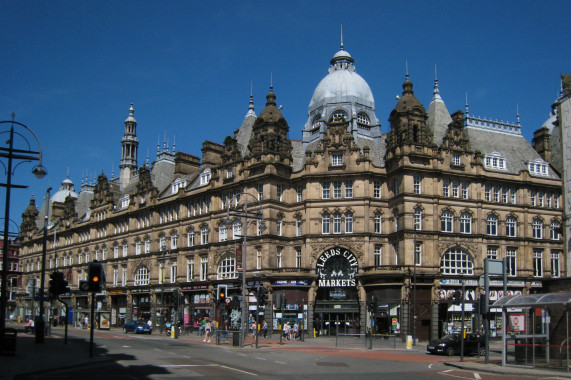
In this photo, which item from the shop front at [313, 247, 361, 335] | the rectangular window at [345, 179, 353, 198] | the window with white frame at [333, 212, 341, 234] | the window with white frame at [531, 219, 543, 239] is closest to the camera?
the shop front at [313, 247, 361, 335]

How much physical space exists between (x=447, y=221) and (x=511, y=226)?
786cm

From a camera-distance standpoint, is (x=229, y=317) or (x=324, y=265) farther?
(x=229, y=317)

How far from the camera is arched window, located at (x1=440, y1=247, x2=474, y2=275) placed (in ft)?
191

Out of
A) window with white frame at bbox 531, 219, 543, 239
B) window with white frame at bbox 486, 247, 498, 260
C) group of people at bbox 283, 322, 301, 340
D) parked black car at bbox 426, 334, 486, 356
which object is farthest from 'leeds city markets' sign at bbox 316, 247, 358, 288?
parked black car at bbox 426, 334, 486, 356

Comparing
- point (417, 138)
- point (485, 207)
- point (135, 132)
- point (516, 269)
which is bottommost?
point (516, 269)

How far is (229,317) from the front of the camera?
6631cm

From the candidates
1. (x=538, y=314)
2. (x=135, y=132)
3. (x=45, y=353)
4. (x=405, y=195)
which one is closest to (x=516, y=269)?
(x=405, y=195)

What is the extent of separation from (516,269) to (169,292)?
130 ft

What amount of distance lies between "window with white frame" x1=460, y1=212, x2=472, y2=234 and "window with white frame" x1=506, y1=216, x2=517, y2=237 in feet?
15.2

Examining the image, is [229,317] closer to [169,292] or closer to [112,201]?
[169,292]

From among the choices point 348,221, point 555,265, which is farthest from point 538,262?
point 348,221

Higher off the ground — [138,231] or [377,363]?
[138,231]

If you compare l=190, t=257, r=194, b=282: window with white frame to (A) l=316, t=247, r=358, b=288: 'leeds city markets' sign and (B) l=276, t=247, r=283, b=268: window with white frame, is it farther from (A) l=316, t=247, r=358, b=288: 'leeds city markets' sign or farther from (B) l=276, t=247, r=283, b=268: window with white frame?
(A) l=316, t=247, r=358, b=288: 'leeds city markets' sign

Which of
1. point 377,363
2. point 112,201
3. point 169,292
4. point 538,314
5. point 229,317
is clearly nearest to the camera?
point 538,314
